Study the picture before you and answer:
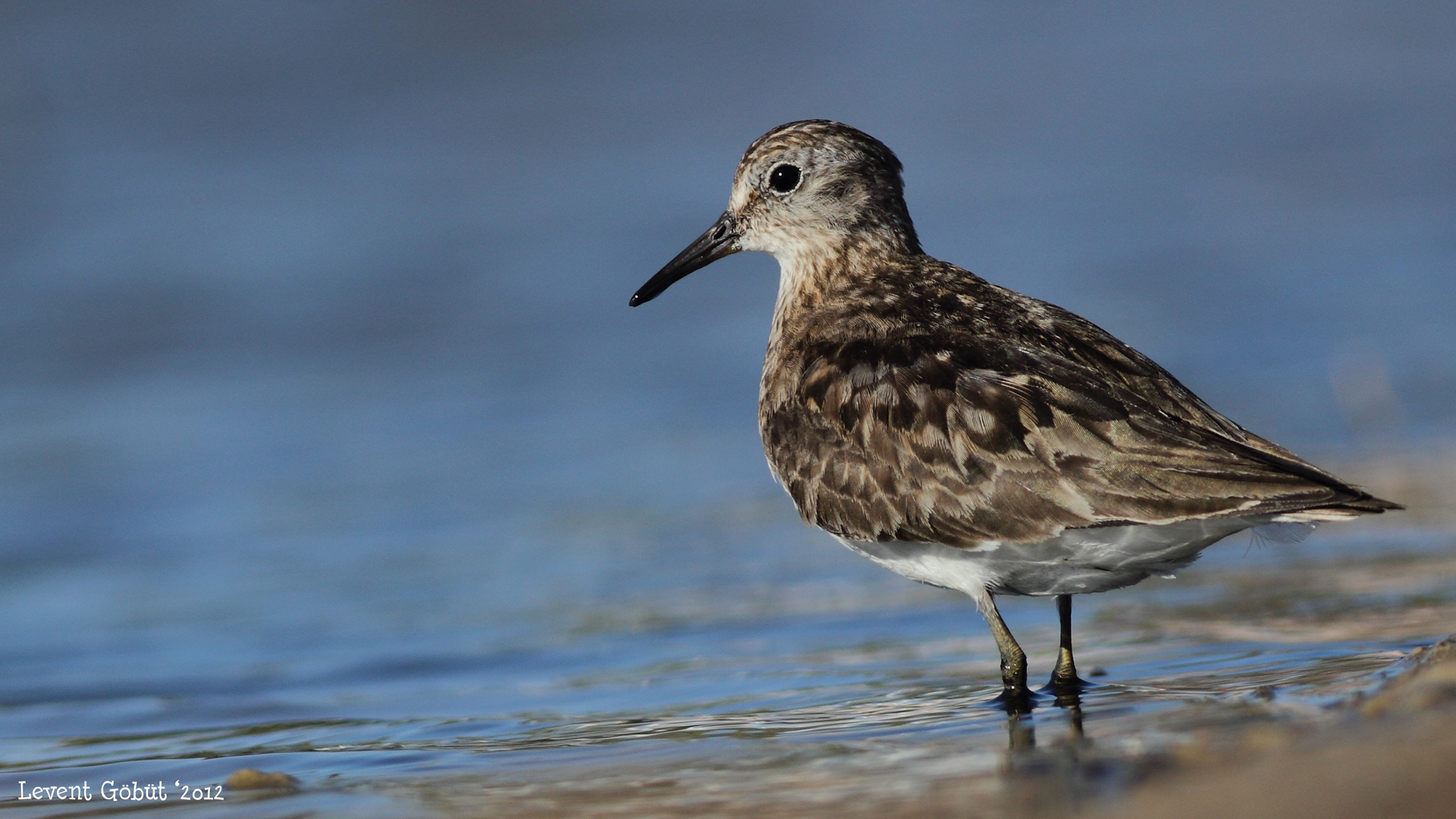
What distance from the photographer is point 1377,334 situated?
1190 centimetres

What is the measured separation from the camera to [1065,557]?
528cm

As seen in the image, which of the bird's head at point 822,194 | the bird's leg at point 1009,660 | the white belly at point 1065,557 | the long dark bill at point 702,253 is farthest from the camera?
the long dark bill at point 702,253

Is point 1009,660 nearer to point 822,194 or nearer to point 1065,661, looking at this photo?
point 1065,661

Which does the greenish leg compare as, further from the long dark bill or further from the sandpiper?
the long dark bill

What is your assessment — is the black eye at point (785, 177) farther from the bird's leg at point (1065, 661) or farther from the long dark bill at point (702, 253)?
the bird's leg at point (1065, 661)

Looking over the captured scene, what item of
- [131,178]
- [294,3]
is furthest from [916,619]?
[294,3]

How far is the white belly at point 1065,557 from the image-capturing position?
5086mm

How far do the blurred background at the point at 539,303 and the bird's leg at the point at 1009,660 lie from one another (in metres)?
1.03

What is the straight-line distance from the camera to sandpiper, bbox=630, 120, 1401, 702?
4977mm

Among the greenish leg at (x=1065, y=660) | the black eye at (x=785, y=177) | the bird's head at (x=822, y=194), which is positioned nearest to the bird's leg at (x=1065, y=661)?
the greenish leg at (x=1065, y=660)

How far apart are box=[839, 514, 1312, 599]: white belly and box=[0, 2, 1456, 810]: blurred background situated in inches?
41.3

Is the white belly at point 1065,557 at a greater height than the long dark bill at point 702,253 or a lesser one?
lesser

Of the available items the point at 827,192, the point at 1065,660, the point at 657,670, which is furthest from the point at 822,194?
the point at 1065,660

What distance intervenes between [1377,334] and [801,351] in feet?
23.9
